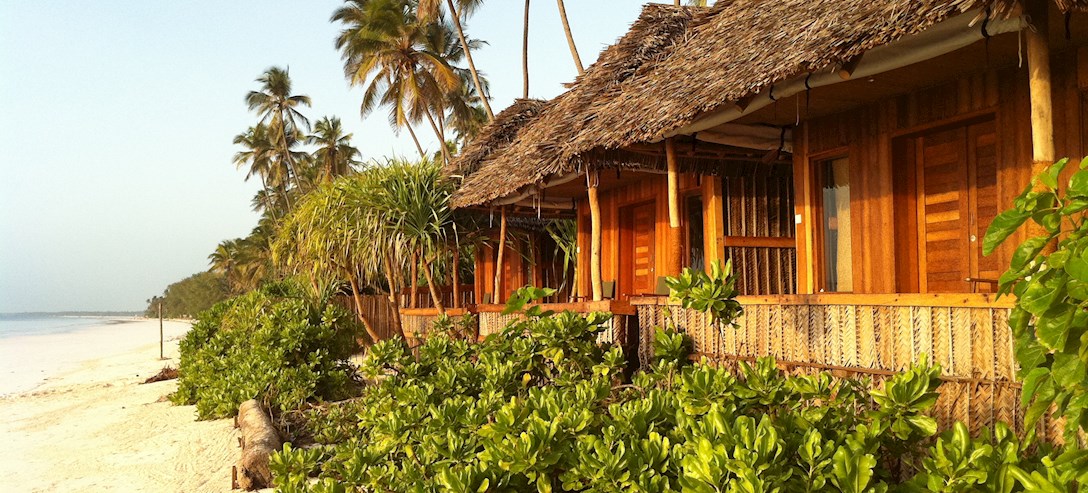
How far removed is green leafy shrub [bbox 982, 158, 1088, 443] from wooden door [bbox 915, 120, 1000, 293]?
4350mm

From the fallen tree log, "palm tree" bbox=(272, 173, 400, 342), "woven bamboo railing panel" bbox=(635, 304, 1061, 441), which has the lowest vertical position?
the fallen tree log

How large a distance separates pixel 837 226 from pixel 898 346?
3.43 m

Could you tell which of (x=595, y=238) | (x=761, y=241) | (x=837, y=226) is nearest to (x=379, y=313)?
(x=595, y=238)

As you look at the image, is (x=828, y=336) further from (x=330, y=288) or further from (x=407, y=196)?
(x=330, y=288)

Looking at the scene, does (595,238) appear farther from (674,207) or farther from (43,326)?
(43,326)

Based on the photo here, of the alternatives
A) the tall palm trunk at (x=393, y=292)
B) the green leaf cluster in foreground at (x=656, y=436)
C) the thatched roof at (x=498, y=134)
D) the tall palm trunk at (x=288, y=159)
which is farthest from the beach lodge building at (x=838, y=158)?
the tall palm trunk at (x=288, y=159)

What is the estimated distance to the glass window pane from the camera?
24.5 feet

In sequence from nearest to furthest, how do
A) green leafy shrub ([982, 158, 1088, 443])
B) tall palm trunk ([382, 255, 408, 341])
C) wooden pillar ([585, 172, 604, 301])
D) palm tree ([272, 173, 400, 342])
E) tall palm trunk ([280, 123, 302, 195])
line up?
green leafy shrub ([982, 158, 1088, 443]), wooden pillar ([585, 172, 604, 301]), palm tree ([272, 173, 400, 342]), tall palm trunk ([382, 255, 408, 341]), tall palm trunk ([280, 123, 302, 195])

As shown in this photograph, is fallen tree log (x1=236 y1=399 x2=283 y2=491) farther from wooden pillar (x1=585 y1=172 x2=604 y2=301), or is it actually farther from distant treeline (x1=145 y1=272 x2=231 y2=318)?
distant treeline (x1=145 y1=272 x2=231 y2=318)

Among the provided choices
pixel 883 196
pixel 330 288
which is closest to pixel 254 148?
pixel 330 288

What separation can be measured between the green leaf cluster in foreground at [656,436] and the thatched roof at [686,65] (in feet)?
6.27

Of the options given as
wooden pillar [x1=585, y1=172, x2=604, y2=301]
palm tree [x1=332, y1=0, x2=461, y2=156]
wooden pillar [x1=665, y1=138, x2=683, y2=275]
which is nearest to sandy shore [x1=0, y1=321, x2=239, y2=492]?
wooden pillar [x1=585, y1=172, x2=604, y2=301]

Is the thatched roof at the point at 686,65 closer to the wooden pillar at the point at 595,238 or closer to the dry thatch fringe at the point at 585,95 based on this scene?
the dry thatch fringe at the point at 585,95

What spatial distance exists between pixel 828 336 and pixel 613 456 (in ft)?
5.50
